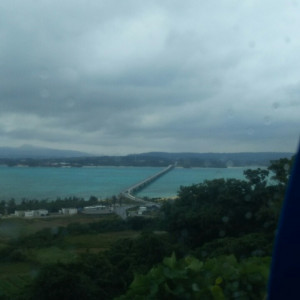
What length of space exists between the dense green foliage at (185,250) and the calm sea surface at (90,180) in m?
0.76

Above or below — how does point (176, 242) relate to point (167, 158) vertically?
below

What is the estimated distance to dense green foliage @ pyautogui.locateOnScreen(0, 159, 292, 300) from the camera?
4637 millimetres

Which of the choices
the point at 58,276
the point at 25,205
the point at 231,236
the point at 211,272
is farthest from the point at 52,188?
the point at 211,272

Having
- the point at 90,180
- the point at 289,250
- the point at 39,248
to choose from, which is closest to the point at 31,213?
the point at 39,248

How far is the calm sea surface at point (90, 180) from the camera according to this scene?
10180mm

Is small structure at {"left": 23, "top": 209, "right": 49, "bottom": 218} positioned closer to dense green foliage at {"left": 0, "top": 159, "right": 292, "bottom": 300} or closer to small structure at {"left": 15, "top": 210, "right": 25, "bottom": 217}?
small structure at {"left": 15, "top": 210, "right": 25, "bottom": 217}

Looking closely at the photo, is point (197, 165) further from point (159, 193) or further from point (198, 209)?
point (198, 209)

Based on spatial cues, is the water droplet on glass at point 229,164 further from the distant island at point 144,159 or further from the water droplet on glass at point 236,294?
the water droplet on glass at point 236,294

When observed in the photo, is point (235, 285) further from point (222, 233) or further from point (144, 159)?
point (144, 159)

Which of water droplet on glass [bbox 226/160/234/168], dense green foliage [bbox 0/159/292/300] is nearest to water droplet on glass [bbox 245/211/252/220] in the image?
dense green foliage [bbox 0/159/292/300]

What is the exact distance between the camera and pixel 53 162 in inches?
543

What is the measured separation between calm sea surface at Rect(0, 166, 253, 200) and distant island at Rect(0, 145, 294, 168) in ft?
0.57

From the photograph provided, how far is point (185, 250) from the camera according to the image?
7559 millimetres

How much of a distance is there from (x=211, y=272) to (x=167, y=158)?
6.88 metres
